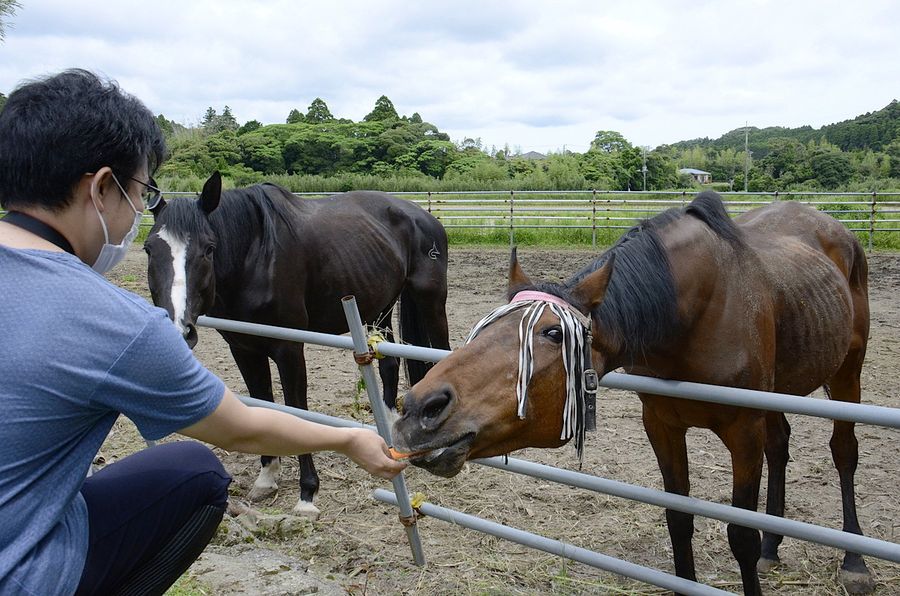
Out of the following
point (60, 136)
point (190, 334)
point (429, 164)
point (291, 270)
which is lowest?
point (190, 334)

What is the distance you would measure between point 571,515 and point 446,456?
7.48 ft

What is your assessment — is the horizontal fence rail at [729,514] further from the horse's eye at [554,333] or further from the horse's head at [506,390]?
the horse's eye at [554,333]

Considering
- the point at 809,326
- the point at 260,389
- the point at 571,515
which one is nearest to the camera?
the point at 809,326

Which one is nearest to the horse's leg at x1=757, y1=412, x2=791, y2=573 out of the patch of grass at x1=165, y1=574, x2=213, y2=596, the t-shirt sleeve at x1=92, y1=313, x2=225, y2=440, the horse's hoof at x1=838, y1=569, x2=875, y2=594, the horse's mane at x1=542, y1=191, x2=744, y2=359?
the horse's hoof at x1=838, y1=569, x2=875, y2=594

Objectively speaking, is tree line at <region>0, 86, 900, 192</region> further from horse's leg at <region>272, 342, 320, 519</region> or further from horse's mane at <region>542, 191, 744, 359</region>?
horse's mane at <region>542, 191, 744, 359</region>

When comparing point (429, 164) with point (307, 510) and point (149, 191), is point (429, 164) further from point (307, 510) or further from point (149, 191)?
point (149, 191)

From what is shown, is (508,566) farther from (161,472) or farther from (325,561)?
(161,472)

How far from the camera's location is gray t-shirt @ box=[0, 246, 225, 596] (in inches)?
47.6

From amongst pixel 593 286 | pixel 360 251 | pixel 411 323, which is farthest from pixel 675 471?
pixel 411 323

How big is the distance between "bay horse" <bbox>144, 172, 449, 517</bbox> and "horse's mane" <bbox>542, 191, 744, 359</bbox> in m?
2.26

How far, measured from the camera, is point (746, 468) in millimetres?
2535

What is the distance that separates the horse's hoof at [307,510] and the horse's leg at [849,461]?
9.33 feet

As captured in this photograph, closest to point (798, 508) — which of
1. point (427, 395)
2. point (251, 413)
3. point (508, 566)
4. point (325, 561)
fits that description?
point (508, 566)

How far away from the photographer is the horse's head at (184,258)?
3.48m
